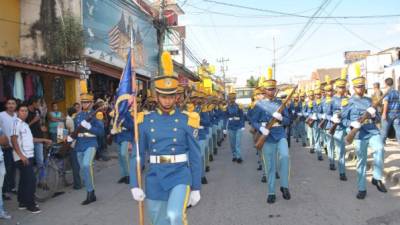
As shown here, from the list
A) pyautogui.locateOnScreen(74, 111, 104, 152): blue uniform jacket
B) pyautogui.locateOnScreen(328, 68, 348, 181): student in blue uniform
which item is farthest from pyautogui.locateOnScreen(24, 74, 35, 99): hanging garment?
pyautogui.locateOnScreen(328, 68, 348, 181): student in blue uniform

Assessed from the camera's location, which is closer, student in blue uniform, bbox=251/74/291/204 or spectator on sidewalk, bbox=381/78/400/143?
student in blue uniform, bbox=251/74/291/204

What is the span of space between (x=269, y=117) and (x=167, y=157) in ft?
12.6

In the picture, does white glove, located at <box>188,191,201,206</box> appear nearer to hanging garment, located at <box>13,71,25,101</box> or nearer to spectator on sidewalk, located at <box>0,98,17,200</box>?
spectator on sidewalk, located at <box>0,98,17,200</box>

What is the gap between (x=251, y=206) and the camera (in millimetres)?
7199

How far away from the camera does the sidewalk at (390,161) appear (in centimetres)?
895

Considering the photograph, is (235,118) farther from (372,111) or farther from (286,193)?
(372,111)

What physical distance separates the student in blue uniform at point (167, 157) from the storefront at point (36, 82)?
22.7ft

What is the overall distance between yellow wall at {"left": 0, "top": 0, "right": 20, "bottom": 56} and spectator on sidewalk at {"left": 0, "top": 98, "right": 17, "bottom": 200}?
277 inches

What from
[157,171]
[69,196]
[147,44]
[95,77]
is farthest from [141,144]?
[147,44]

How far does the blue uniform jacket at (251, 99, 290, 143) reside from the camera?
775cm

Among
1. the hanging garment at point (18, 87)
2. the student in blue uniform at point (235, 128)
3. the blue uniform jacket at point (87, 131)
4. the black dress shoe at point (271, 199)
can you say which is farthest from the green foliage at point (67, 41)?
the black dress shoe at point (271, 199)

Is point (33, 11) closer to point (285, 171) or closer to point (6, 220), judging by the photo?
point (6, 220)

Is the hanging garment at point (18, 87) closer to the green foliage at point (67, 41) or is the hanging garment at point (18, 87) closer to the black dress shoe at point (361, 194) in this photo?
the green foliage at point (67, 41)

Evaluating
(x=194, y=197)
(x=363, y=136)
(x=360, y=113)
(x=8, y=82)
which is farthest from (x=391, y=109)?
(x=8, y=82)
